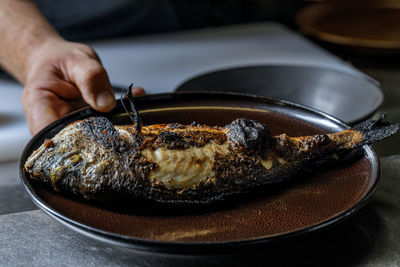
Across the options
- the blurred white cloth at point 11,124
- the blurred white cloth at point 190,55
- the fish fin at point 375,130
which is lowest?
the blurred white cloth at point 11,124

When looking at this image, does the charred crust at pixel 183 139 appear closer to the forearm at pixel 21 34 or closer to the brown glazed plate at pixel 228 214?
the brown glazed plate at pixel 228 214

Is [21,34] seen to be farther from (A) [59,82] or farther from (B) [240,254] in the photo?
(B) [240,254]

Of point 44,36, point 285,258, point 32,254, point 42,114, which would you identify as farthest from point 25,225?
point 44,36

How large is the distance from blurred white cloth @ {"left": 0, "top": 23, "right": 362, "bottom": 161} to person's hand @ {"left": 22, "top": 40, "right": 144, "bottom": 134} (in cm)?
36

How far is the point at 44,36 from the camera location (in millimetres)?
1894

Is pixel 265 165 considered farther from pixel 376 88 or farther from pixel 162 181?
pixel 376 88

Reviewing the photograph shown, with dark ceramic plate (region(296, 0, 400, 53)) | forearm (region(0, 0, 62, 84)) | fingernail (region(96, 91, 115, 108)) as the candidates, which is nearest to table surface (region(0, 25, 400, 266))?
fingernail (region(96, 91, 115, 108))

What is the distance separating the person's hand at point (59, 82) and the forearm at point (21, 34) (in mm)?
154

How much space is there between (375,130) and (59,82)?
1.06m

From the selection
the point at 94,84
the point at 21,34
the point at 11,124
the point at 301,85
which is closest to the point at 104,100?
the point at 94,84

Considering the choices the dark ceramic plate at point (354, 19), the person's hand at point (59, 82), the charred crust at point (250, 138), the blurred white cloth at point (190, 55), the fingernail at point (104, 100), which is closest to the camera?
the charred crust at point (250, 138)

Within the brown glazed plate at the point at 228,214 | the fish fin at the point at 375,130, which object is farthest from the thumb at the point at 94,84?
the fish fin at the point at 375,130

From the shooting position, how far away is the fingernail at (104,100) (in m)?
1.35

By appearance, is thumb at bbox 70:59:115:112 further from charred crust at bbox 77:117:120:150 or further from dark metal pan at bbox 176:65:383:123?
dark metal pan at bbox 176:65:383:123
